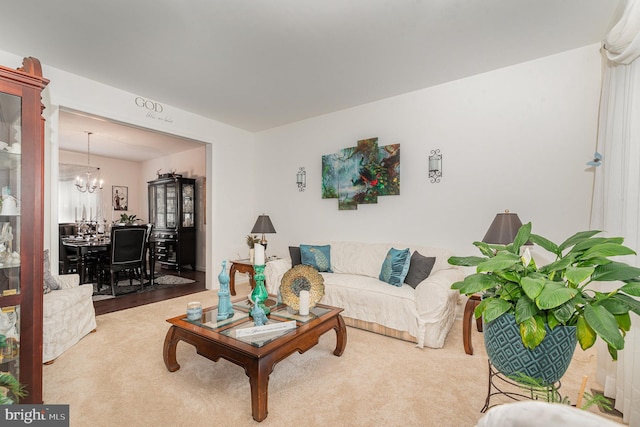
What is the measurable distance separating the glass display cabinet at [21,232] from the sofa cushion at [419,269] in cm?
287

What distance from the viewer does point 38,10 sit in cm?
216

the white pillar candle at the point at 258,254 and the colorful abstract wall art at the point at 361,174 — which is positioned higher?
the colorful abstract wall art at the point at 361,174

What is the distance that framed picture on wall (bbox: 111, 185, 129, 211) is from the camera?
7.01 metres

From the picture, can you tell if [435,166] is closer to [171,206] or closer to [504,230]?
[504,230]

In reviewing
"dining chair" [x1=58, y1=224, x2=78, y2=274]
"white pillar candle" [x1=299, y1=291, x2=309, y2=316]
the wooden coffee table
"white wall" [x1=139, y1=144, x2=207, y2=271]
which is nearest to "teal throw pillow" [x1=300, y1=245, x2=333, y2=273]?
the wooden coffee table

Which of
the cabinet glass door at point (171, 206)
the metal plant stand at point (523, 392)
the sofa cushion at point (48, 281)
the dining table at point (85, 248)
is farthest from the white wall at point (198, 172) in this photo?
the metal plant stand at point (523, 392)

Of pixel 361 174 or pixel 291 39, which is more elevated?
pixel 291 39

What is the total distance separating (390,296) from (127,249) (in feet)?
12.6

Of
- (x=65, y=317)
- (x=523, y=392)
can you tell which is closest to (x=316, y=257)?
(x=523, y=392)

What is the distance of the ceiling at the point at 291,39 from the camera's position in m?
2.13

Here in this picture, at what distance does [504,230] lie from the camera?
2564 mm

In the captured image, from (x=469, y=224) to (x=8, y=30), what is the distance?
177 inches

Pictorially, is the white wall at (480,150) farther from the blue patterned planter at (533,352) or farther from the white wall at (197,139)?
the blue patterned planter at (533,352)

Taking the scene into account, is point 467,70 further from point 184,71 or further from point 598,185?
point 184,71
